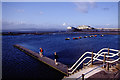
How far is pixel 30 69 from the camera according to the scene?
11898mm

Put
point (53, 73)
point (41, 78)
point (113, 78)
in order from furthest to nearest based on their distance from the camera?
point (53, 73) < point (41, 78) < point (113, 78)

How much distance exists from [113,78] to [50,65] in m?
8.02

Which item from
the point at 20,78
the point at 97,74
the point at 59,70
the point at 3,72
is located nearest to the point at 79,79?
the point at 97,74

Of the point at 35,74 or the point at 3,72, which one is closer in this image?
the point at 35,74

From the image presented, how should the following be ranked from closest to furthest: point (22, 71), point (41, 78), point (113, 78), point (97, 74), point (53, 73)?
point (113, 78), point (97, 74), point (41, 78), point (53, 73), point (22, 71)

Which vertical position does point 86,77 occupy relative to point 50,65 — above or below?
above

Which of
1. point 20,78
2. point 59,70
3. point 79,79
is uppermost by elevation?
point 79,79

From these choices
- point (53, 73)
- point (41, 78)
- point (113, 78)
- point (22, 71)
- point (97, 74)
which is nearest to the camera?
point (113, 78)

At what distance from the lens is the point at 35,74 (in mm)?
10570


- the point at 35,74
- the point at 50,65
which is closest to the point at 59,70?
the point at 50,65

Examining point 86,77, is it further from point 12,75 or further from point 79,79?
point 12,75

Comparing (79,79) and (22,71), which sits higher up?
(79,79)

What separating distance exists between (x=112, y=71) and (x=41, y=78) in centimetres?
710

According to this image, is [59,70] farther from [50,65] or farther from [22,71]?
[22,71]
